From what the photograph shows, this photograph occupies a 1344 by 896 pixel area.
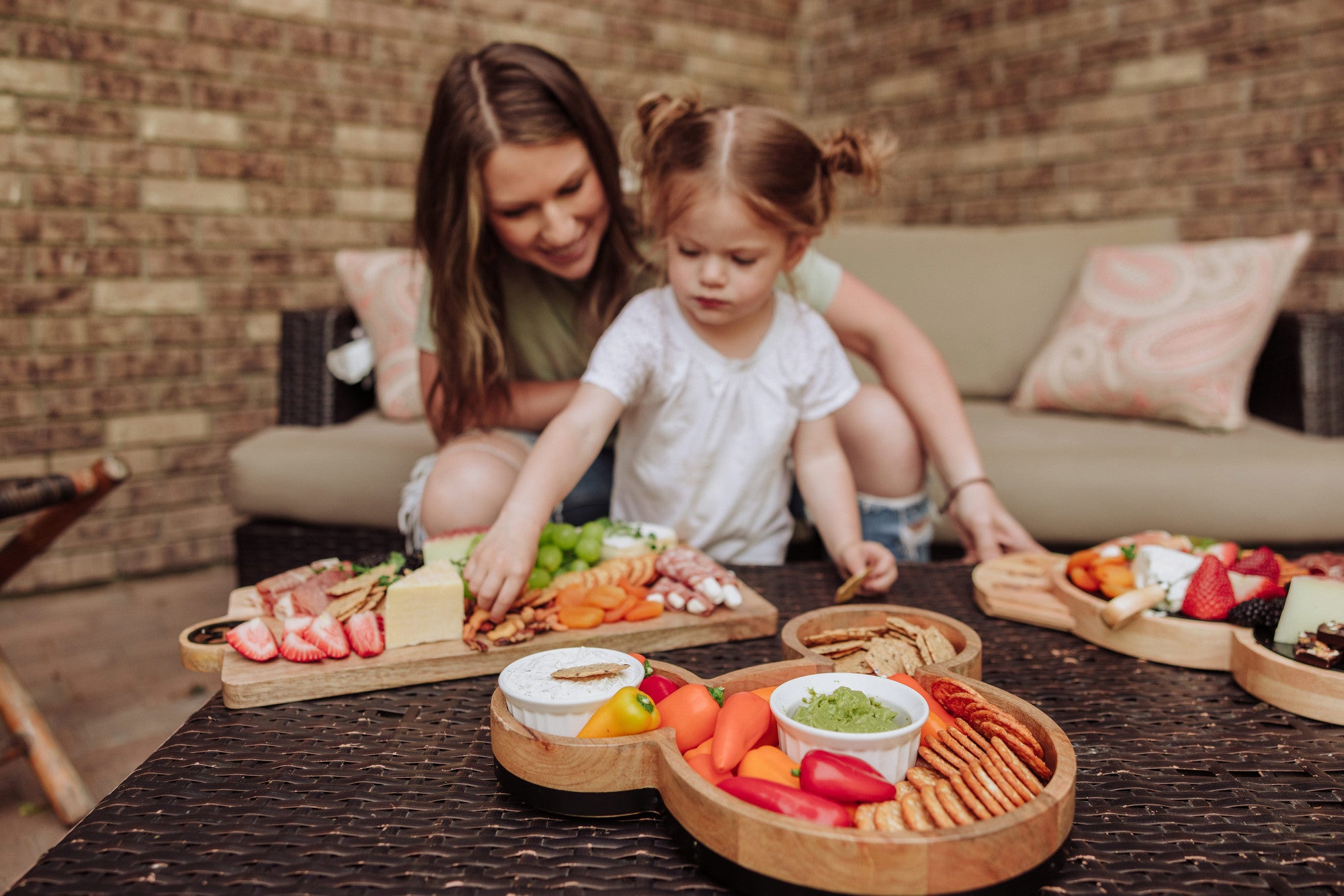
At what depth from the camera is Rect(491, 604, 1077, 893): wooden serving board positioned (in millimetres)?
594

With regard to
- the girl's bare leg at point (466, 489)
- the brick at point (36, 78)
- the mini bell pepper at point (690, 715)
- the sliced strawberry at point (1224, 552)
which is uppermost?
the brick at point (36, 78)

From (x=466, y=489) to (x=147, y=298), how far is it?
1.73 meters

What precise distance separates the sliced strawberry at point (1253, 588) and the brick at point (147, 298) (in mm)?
2810

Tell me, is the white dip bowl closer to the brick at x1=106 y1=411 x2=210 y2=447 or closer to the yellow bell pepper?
the yellow bell pepper

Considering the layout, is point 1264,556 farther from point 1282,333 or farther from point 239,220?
point 239,220

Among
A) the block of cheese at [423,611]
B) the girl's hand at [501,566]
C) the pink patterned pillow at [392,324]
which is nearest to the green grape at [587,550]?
the girl's hand at [501,566]

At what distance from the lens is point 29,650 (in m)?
2.29

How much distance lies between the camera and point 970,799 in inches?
25.6

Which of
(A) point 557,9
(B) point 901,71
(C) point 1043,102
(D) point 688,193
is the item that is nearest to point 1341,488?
(D) point 688,193

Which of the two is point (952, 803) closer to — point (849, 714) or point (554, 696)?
point (849, 714)

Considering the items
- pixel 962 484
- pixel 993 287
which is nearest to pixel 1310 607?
pixel 962 484

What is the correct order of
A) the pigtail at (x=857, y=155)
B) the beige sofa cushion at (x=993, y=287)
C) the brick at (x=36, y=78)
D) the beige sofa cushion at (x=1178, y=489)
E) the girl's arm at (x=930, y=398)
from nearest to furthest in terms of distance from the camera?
the pigtail at (x=857, y=155) < the girl's arm at (x=930, y=398) < the beige sofa cushion at (x=1178, y=489) < the brick at (x=36, y=78) < the beige sofa cushion at (x=993, y=287)

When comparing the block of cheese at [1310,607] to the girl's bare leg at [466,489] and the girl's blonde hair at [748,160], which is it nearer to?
the girl's blonde hair at [748,160]

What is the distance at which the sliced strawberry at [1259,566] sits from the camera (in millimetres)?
1123
